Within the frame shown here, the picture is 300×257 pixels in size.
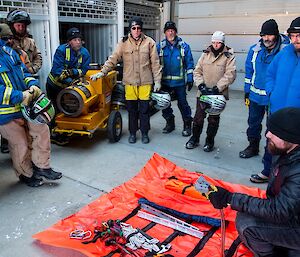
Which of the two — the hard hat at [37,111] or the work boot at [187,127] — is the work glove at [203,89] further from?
the hard hat at [37,111]

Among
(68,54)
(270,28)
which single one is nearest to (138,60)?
(68,54)

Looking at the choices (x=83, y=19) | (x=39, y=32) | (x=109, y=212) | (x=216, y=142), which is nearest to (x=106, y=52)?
(x=83, y=19)

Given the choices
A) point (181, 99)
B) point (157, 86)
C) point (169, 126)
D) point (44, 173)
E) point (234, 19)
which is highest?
point (234, 19)

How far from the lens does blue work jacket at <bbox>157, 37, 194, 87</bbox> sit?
185 inches

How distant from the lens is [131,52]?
14.3 feet

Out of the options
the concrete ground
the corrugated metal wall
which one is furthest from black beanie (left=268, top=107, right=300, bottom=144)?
the corrugated metal wall

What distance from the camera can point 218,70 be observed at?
411 cm

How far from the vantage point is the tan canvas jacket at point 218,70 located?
403cm

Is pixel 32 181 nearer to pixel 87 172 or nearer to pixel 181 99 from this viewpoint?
pixel 87 172

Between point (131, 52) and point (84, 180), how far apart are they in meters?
1.85

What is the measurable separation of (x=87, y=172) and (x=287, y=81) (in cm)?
227

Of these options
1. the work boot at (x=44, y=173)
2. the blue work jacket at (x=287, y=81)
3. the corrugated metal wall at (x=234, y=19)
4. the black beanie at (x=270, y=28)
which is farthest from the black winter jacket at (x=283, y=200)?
the corrugated metal wall at (x=234, y=19)

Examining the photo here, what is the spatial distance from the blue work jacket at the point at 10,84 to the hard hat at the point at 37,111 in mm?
97

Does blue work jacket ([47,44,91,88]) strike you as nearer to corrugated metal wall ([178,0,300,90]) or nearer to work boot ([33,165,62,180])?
work boot ([33,165,62,180])
